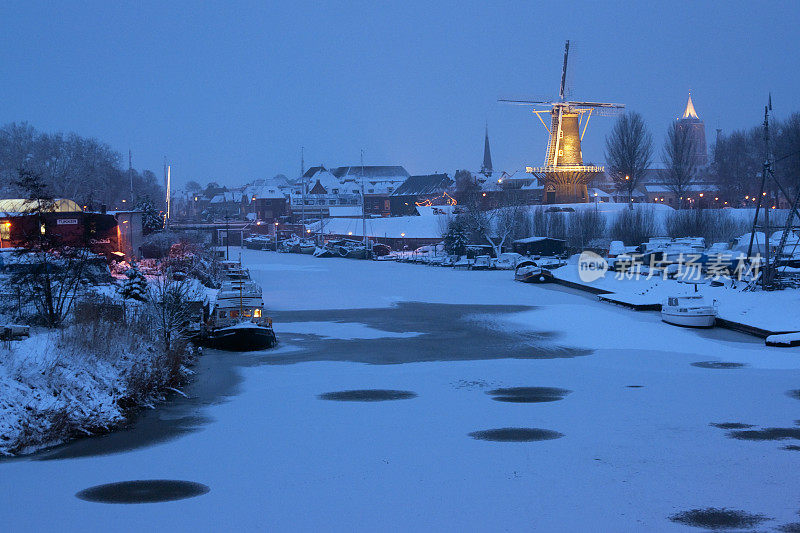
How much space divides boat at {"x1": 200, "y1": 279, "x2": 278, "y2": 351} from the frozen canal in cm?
106

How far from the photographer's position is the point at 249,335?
30.9 meters

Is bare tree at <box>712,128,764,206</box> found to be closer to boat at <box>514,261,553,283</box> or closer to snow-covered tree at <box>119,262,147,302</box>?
boat at <box>514,261,553,283</box>

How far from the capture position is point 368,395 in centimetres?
2180

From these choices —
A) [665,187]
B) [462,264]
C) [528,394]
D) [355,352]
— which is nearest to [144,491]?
[528,394]

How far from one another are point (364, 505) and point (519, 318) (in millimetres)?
28983

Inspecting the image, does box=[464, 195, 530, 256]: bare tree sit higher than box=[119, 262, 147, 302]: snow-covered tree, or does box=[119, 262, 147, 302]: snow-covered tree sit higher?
box=[464, 195, 530, 256]: bare tree

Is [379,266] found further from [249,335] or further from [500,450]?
[500,450]

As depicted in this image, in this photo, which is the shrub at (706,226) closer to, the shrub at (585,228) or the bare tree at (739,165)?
the shrub at (585,228)

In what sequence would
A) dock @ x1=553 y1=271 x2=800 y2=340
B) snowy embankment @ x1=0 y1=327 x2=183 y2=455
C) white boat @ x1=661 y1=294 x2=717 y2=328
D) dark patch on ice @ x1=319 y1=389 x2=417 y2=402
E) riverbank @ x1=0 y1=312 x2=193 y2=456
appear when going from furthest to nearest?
white boat @ x1=661 y1=294 x2=717 y2=328 < dock @ x1=553 y1=271 x2=800 y2=340 < dark patch on ice @ x1=319 y1=389 x2=417 y2=402 < riverbank @ x1=0 y1=312 x2=193 y2=456 < snowy embankment @ x1=0 y1=327 x2=183 y2=455

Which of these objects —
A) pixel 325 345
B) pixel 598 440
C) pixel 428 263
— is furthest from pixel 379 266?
pixel 598 440

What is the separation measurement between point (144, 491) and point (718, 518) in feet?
28.2

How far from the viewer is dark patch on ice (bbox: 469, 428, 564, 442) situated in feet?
54.4

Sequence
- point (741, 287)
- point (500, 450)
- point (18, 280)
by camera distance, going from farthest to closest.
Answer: point (741, 287) < point (18, 280) < point (500, 450)

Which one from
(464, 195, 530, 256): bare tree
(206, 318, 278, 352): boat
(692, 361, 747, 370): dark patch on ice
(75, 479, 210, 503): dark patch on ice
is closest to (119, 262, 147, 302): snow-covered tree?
(206, 318, 278, 352): boat
